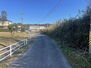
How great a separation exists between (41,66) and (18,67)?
117cm

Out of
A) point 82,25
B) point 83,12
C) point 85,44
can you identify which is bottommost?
point 85,44

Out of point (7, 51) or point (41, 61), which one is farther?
point (7, 51)

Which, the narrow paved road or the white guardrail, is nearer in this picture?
the narrow paved road

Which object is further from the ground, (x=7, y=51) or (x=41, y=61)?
(x=7, y=51)

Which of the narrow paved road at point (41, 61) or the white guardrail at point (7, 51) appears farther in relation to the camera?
the white guardrail at point (7, 51)

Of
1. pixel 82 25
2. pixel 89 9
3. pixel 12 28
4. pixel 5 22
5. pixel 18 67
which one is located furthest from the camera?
pixel 5 22

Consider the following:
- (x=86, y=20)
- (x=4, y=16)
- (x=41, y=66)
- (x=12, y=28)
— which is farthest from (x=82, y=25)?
(x=4, y=16)

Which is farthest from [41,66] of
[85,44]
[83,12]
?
[83,12]

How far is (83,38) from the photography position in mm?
10375

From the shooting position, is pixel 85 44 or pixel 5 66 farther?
pixel 85 44

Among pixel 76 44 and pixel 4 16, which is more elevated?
pixel 4 16

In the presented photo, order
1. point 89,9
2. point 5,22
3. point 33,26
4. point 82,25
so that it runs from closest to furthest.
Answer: point 89,9 → point 82,25 → point 5,22 → point 33,26

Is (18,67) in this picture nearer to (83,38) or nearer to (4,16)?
(83,38)

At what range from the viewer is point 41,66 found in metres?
6.50
